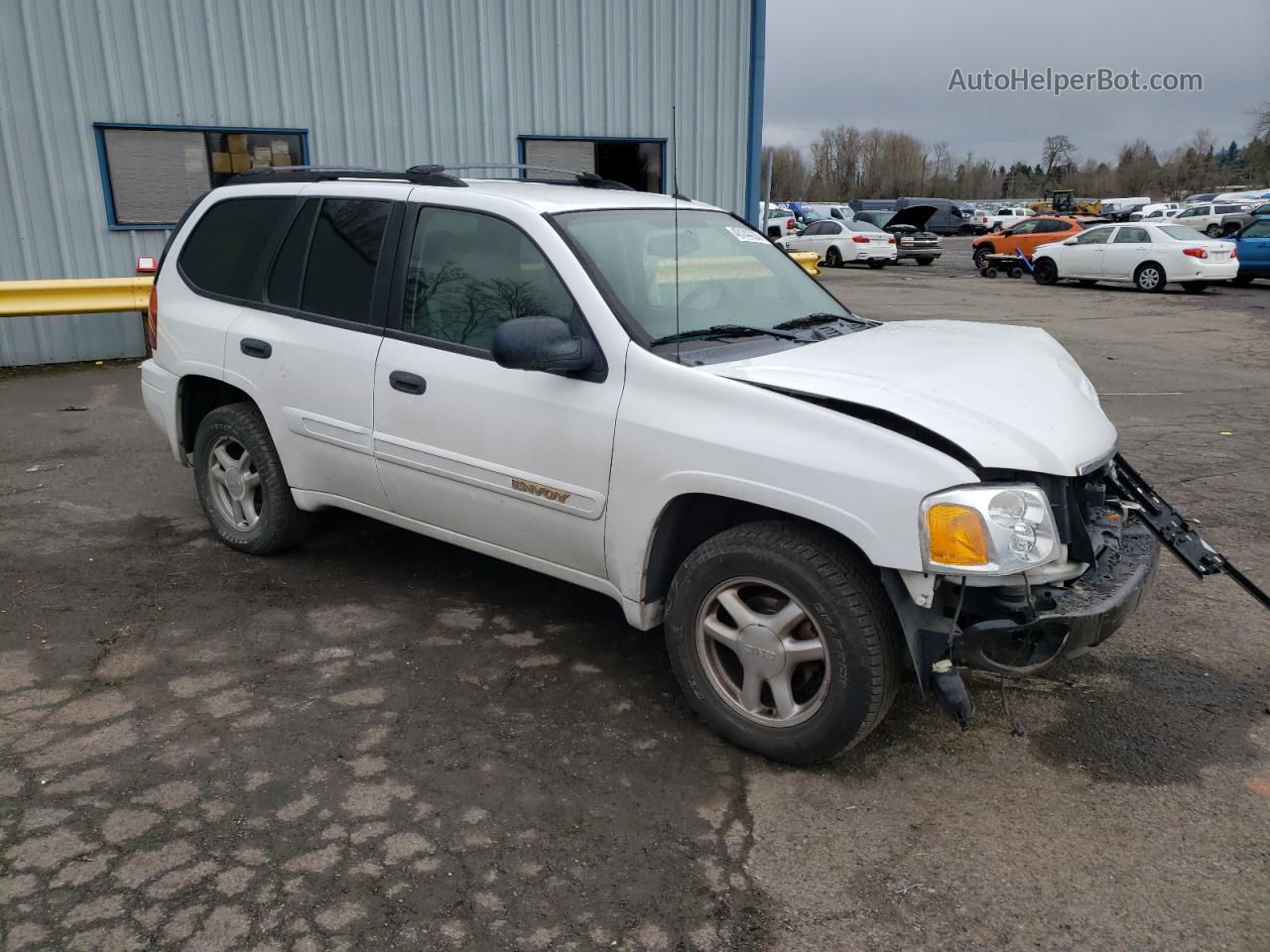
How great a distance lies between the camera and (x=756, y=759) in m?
3.35

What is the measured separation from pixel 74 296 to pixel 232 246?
6680 mm

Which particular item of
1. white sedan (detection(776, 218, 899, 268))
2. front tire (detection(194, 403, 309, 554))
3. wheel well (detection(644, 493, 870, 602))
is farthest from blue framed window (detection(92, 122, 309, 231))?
white sedan (detection(776, 218, 899, 268))

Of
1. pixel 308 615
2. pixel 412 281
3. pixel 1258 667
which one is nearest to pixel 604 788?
pixel 308 615

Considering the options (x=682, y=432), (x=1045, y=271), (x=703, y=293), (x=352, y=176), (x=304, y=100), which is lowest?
(x=1045, y=271)

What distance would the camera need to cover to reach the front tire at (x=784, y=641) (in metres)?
3.04

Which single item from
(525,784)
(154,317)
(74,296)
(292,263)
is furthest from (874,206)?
(525,784)

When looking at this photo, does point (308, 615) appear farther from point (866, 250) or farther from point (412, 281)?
point (866, 250)

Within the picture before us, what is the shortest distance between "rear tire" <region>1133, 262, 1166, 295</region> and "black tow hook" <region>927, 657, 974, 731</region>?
68.7ft

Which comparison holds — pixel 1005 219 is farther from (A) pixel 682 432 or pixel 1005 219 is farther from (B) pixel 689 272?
(A) pixel 682 432

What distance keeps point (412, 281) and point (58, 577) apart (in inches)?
95.3

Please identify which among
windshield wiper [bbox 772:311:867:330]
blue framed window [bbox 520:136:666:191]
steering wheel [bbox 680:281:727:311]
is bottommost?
windshield wiper [bbox 772:311:867:330]

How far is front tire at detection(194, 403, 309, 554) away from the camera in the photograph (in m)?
4.81

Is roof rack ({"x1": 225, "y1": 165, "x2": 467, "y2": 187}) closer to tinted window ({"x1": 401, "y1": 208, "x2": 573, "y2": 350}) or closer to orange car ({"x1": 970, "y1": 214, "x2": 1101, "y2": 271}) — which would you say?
tinted window ({"x1": 401, "y1": 208, "x2": 573, "y2": 350})

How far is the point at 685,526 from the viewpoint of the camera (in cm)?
355
